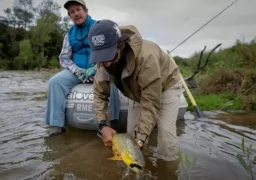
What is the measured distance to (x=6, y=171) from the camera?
3.44m

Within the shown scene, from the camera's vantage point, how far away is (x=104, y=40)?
9.16ft

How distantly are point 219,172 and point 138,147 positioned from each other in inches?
49.5

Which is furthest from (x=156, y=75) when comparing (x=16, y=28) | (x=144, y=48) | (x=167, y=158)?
(x=16, y=28)

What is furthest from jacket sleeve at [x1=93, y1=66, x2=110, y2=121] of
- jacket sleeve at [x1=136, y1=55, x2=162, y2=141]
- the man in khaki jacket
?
jacket sleeve at [x1=136, y1=55, x2=162, y2=141]

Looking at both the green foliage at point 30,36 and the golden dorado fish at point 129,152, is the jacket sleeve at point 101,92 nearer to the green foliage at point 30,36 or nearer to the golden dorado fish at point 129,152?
the golden dorado fish at point 129,152

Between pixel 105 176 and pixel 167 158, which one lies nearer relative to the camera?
pixel 105 176

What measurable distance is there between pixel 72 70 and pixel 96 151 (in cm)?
146

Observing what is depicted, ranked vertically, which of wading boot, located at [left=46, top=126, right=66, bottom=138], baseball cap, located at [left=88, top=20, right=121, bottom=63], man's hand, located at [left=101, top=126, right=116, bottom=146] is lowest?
wading boot, located at [left=46, top=126, right=66, bottom=138]

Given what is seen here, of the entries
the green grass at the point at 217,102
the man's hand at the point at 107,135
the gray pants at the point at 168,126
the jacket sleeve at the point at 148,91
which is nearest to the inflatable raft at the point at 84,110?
the gray pants at the point at 168,126

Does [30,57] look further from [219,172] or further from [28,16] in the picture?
[219,172]

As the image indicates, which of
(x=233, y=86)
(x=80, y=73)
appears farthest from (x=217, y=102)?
(x=80, y=73)

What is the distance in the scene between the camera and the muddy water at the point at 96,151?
3432mm

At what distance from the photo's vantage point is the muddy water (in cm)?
343

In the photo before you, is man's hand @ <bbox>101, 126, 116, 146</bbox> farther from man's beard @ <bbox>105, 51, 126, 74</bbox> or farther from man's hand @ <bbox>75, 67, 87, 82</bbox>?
man's hand @ <bbox>75, 67, 87, 82</bbox>
